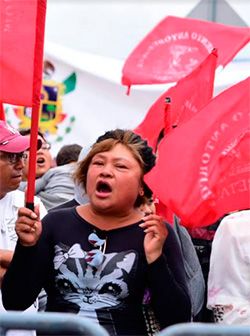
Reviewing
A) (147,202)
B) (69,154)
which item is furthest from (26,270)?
(69,154)

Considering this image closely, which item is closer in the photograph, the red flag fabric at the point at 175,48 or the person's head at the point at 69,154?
the person's head at the point at 69,154

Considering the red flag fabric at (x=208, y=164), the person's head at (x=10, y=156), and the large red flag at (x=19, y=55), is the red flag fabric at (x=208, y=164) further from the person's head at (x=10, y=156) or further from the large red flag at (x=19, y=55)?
the person's head at (x=10, y=156)

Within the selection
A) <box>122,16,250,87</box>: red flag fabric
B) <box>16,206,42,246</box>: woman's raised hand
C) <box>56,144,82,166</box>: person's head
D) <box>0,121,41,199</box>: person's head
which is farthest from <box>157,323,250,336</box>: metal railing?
<box>122,16,250,87</box>: red flag fabric

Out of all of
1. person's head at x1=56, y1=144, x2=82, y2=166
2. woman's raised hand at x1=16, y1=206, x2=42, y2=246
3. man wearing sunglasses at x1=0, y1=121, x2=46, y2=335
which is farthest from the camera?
person's head at x1=56, y1=144, x2=82, y2=166

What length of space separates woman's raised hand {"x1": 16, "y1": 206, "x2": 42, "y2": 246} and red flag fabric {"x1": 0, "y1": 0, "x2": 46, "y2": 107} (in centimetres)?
49

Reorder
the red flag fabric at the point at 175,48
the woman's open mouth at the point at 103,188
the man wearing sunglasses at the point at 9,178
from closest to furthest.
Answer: the woman's open mouth at the point at 103,188
the man wearing sunglasses at the point at 9,178
the red flag fabric at the point at 175,48

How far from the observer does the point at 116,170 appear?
3.65m

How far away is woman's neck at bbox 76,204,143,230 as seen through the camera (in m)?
3.62

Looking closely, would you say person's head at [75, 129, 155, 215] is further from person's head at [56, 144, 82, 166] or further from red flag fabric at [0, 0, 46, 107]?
person's head at [56, 144, 82, 166]

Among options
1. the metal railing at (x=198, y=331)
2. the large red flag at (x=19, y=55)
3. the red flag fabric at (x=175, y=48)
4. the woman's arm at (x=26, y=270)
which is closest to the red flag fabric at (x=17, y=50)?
the large red flag at (x=19, y=55)

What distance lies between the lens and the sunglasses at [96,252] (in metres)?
3.49

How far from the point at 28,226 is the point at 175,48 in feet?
12.1

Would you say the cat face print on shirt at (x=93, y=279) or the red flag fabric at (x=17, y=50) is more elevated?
the red flag fabric at (x=17, y=50)

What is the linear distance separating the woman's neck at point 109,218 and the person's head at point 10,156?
27.2 inches
